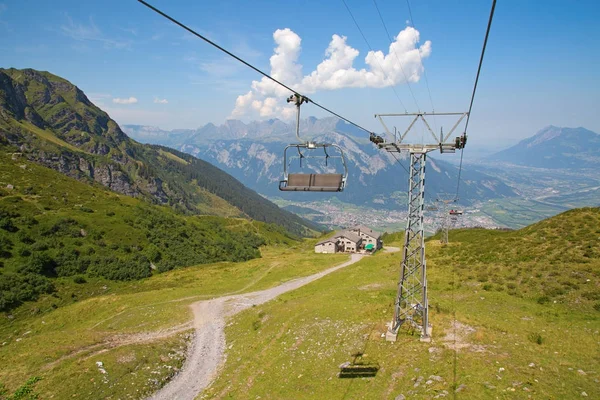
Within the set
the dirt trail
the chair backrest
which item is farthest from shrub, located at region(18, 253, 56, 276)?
the chair backrest

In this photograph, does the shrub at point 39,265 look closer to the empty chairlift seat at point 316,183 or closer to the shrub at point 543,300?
the empty chairlift seat at point 316,183

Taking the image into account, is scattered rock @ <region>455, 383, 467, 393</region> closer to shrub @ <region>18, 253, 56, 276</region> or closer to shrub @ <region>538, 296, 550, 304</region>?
shrub @ <region>538, 296, 550, 304</region>

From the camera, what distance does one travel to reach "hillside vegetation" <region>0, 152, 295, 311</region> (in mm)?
76669

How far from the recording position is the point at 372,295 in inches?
1555

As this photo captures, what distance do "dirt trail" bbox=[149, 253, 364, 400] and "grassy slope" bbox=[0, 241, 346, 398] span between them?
4.64 feet

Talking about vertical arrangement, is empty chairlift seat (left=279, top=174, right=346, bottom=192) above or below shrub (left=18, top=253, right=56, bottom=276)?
above

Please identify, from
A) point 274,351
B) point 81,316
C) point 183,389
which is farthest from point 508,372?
point 81,316

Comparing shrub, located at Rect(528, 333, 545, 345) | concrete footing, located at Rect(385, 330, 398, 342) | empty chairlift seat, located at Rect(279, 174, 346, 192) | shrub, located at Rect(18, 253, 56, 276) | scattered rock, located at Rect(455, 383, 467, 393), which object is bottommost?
shrub, located at Rect(18, 253, 56, 276)

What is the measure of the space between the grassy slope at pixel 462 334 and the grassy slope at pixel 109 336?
7336mm

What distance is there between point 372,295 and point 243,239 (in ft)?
464

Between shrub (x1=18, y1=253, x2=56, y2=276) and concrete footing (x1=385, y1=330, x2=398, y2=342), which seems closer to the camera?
concrete footing (x1=385, y1=330, x2=398, y2=342)

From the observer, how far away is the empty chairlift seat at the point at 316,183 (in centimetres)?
2077

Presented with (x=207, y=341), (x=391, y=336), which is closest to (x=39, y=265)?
(x=207, y=341)

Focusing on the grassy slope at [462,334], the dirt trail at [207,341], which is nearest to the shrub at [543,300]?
the grassy slope at [462,334]
